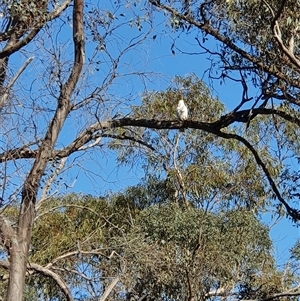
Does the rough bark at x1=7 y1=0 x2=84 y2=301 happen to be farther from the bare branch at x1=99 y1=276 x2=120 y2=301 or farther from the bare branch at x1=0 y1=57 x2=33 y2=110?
the bare branch at x1=99 y1=276 x2=120 y2=301

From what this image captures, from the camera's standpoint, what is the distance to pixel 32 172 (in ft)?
15.0

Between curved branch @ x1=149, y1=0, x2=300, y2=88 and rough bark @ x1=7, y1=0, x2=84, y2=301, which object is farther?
curved branch @ x1=149, y1=0, x2=300, y2=88

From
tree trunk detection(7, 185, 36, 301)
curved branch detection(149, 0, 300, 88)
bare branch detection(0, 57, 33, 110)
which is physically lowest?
tree trunk detection(7, 185, 36, 301)

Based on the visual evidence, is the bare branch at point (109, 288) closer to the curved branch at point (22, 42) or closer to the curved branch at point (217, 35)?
the curved branch at point (217, 35)

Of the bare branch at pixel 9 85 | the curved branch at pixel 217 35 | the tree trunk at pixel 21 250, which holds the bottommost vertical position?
the tree trunk at pixel 21 250

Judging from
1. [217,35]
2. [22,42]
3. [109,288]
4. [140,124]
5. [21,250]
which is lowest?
[21,250]

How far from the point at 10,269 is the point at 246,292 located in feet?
21.2

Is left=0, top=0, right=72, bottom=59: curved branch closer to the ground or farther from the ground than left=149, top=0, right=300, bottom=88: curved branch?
closer to the ground

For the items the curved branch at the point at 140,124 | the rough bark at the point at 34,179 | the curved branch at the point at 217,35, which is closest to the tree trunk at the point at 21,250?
the rough bark at the point at 34,179

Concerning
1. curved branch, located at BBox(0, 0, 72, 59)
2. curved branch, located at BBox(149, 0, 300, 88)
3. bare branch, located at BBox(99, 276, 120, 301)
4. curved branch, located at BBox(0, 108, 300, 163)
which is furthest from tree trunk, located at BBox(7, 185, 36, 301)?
bare branch, located at BBox(99, 276, 120, 301)

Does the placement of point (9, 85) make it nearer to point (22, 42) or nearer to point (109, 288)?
point (22, 42)

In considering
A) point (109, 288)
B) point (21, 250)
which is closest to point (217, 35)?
point (21, 250)

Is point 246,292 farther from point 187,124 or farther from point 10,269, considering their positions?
point 10,269

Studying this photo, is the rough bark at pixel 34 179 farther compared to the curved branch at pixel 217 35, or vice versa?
the curved branch at pixel 217 35
